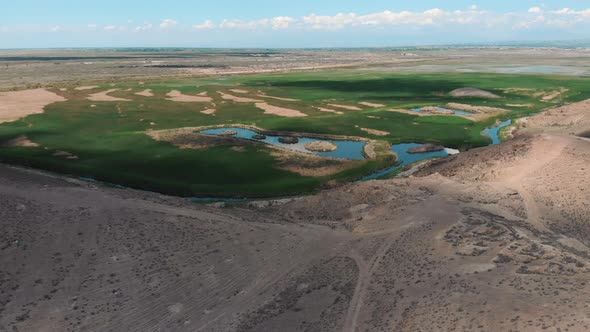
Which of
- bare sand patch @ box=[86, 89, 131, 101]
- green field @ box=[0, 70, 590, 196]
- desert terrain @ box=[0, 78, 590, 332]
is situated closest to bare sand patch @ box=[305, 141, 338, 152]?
green field @ box=[0, 70, 590, 196]

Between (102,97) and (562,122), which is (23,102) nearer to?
(102,97)

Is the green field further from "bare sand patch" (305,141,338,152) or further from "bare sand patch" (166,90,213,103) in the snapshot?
"bare sand patch" (305,141,338,152)

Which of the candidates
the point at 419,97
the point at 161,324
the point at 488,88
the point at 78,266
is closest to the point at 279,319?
the point at 161,324

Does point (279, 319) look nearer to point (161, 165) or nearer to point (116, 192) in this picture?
point (116, 192)

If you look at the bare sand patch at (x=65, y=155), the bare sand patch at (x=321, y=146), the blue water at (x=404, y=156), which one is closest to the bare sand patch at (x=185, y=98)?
the bare sand patch at (x=65, y=155)

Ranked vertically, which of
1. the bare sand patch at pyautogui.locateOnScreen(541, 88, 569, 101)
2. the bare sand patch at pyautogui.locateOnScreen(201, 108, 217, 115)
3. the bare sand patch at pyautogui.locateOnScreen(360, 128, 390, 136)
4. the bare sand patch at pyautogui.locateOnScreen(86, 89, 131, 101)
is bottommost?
the bare sand patch at pyautogui.locateOnScreen(360, 128, 390, 136)

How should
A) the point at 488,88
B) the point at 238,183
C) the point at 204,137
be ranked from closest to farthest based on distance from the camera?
the point at 238,183
the point at 204,137
the point at 488,88
